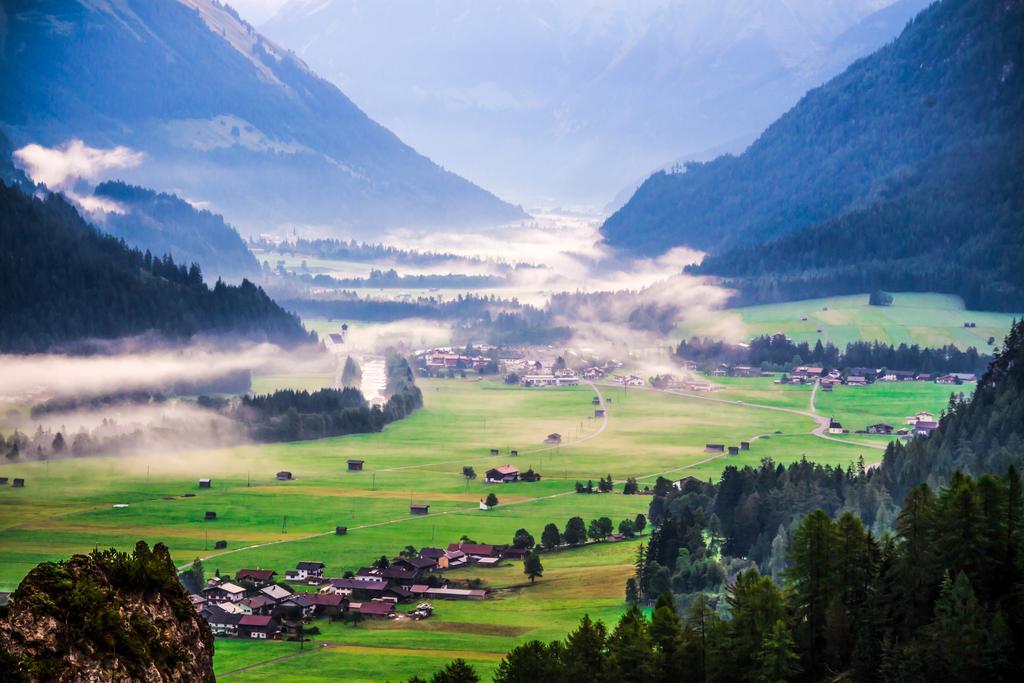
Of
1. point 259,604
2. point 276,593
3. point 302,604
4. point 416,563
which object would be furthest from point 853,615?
point 416,563

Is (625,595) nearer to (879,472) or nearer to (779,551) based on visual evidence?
(779,551)

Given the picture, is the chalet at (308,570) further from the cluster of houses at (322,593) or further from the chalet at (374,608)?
the chalet at (374,608)

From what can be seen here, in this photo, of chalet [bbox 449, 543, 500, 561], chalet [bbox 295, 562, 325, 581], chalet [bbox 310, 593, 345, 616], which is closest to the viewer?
chalet [bbox 310, 593, 345, 616]

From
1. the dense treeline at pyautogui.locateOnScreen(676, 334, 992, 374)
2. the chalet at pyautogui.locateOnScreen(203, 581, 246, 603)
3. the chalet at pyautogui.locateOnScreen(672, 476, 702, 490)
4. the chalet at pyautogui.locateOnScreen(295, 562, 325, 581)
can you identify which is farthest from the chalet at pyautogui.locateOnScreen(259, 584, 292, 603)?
the dense treeline at pyautogui.locateOnScreen(676, 334, 992, 374)

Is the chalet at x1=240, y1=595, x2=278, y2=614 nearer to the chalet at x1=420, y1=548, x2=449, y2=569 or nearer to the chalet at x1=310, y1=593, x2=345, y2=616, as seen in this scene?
the chalet at x1=310, y1=593, x2=345, y2=616

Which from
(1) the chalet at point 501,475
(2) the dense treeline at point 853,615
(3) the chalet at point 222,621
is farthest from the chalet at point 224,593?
(1) the chalet at point 501,475

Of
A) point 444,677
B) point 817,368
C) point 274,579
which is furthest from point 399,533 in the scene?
point 817,368
